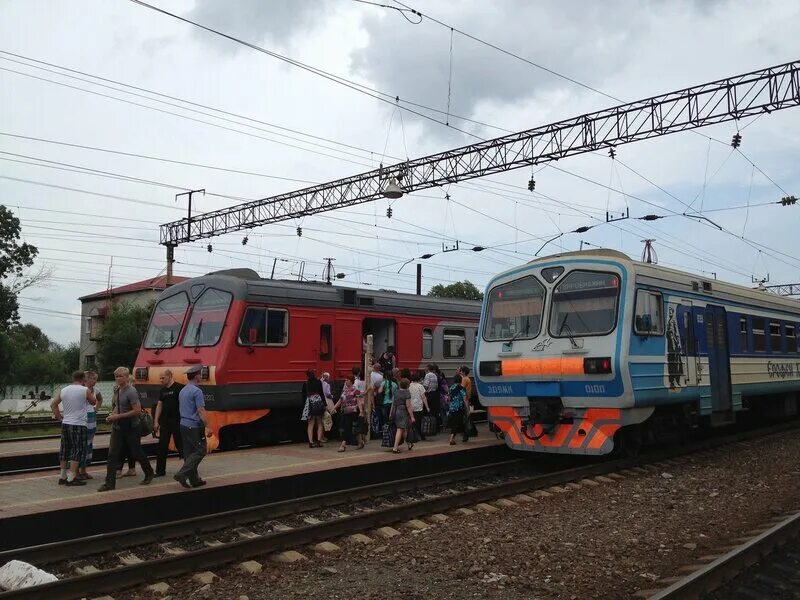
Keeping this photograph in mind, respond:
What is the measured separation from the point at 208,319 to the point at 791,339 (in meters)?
13.9

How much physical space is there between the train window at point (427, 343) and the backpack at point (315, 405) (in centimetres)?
468

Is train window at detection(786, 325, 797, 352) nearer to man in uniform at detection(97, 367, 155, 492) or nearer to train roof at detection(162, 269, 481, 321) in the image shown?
train roof at detection(162, 269, 481, 321)

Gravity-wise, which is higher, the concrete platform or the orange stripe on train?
the orange stripe on train

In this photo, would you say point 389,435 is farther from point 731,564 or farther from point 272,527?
point 731,564

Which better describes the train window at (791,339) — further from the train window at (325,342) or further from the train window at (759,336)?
the train window at (325,342)

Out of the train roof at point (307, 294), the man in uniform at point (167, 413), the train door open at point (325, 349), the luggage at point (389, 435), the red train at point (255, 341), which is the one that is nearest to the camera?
the man in uniform at point (167, 413)

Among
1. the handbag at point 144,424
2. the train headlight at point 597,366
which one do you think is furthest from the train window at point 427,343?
the handbag at point 144,424

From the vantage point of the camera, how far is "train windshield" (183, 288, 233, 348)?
14109 mm

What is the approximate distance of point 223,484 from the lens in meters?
9.49

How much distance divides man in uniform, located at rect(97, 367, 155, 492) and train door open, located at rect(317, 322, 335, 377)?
5.67 metres

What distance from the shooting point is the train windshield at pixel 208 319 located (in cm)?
1411

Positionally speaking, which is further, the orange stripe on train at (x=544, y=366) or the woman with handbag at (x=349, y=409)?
the woman with handbag at (x=349, y=409)

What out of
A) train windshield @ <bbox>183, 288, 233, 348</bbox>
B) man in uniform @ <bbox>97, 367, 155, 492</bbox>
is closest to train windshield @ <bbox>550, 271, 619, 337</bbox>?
train windshield @ <bbox>183, 288, 233, 348</bbox>

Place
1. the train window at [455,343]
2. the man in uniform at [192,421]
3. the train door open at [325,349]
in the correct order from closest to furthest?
the man in uniform at [192,421] < the train door open at [325,349] < the train window at [455,343]
